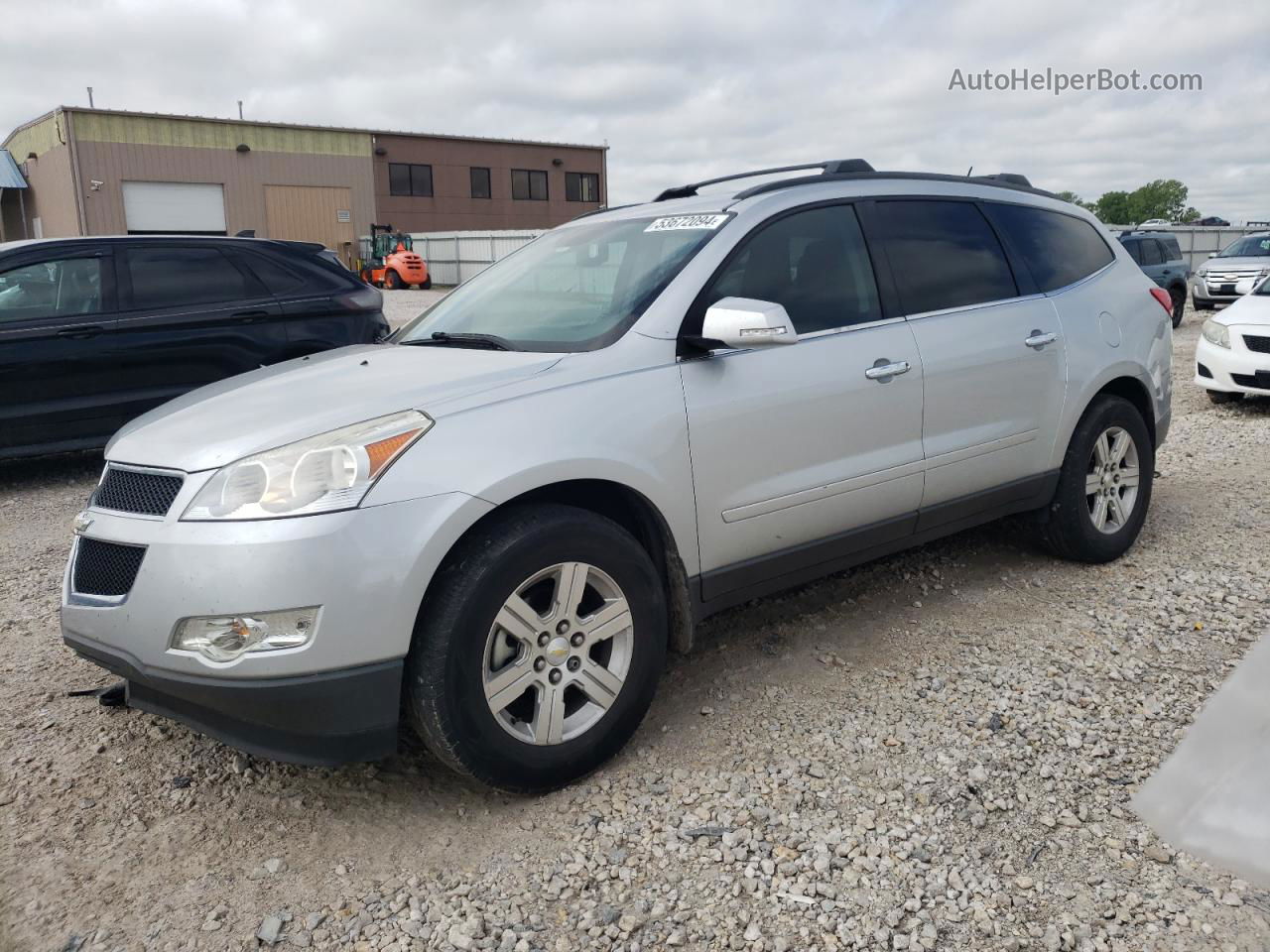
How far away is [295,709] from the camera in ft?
8.58

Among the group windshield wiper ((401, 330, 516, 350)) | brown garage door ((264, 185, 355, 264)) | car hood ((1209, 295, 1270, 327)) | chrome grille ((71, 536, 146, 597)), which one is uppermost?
brown garage door ((264, 185, 355, 264))

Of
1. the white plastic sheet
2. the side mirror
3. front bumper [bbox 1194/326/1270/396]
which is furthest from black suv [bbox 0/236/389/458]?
front bumper [bbox 1194/326/1270/396]

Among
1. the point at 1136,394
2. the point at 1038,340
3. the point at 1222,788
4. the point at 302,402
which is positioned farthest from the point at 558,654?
the point at 1136,394

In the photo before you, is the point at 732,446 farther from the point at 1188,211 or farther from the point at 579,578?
the point at 1188,211

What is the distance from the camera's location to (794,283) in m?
3.74

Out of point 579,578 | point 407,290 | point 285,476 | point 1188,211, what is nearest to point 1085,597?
point 579,578

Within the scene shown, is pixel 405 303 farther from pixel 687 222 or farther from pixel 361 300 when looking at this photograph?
pixel 687 222

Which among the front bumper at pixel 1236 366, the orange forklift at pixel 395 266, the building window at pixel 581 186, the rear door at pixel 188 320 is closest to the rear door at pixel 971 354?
the rear door at pixel 188 320

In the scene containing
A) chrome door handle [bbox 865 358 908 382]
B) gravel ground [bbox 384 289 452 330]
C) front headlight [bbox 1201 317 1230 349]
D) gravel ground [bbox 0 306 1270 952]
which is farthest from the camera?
gravel ground [bbox 384 289 452 330]

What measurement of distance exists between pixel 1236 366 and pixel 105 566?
31.3 feet

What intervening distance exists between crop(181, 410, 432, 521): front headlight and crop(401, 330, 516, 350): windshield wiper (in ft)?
2.77

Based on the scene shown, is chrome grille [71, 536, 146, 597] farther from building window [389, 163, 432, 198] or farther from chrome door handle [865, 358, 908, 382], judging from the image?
building window [389, 163, 432, 198]

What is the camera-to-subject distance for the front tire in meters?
2.73

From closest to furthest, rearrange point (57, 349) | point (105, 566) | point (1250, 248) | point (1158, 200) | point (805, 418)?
1. point (105, 566)
2. point (805, 418)
3. point (57, 349)
4. point (1250, 248)
5. point (1158, 200)
